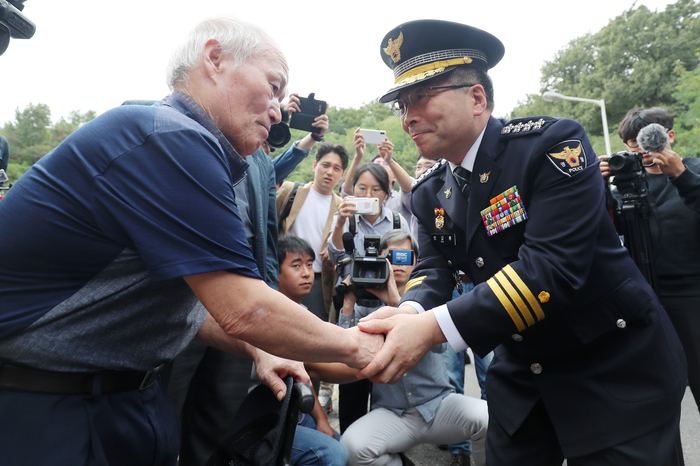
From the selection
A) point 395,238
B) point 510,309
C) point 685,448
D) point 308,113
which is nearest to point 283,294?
point 510,309

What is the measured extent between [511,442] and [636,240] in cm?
167

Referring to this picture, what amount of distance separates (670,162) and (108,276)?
3.47m

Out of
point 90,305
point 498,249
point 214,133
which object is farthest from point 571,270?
point 90,305

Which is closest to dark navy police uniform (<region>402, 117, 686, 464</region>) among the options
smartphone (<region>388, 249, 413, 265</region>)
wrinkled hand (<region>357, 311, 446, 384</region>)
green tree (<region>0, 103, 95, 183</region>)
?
wrinkled hand (<region>357, 311, 446, 384</region>)

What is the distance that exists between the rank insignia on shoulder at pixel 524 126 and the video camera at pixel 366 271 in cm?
159

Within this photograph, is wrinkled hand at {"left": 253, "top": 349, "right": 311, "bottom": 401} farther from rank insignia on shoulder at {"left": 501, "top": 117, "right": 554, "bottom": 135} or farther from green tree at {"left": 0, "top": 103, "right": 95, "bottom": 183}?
green tree at {"left": 0, "top": 103, "right": 95, "bottom": 183}

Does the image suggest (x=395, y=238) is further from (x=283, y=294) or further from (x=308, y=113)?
(x=283, y=294)

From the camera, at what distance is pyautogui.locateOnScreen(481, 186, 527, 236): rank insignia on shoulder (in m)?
1.74

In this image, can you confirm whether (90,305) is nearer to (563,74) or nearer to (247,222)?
(247,222)

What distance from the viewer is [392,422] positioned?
301 cm

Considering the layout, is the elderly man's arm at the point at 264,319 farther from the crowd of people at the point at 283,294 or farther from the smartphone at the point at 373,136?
the smartphone at the point at 373,136

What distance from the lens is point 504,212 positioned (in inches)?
70.4

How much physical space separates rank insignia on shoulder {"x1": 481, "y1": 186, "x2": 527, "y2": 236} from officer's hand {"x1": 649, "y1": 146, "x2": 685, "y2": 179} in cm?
206

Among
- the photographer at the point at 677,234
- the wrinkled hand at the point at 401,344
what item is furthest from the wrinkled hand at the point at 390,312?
the photographer at the point at 677,234
